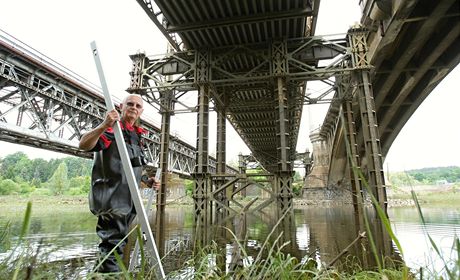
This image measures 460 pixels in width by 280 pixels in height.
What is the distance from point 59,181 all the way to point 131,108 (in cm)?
112

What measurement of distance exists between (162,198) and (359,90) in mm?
9683

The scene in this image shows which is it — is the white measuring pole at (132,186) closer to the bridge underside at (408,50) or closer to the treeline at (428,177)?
the treeline at (428,177)

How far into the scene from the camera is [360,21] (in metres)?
11.8

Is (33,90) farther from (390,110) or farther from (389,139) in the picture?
(389,139)

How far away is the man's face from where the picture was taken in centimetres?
259

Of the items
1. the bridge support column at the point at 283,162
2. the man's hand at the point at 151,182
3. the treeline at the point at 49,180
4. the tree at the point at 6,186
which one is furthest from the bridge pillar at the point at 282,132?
the tree at the point at 6,186

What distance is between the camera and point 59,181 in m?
1.63

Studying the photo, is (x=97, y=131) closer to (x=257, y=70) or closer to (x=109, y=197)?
(x=109, y=197)

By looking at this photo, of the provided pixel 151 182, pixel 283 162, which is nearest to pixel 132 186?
pixel 151 182

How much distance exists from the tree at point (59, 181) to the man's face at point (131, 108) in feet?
3.16

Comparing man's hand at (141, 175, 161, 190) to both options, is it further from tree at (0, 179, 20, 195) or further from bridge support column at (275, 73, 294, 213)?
bridge support column at (275, 73, 294, 213)

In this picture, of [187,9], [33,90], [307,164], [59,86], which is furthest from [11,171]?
[307,164]

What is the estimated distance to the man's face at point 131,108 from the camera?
259 cm

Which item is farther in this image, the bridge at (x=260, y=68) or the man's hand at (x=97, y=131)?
the bridge at (x=260, y=68)
